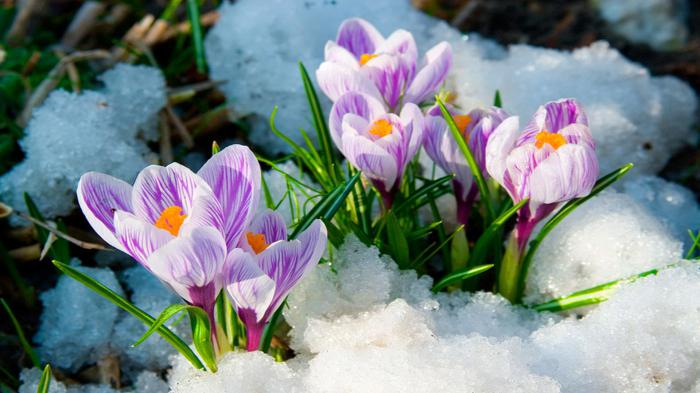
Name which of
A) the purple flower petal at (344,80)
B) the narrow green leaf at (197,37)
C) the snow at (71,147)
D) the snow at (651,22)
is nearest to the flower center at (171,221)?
the purple flower petal at (344,80)

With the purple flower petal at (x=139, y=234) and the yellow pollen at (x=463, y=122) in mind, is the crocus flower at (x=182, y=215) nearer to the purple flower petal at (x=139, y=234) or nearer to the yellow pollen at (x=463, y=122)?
the purple flower petal at (x=139, y=234)

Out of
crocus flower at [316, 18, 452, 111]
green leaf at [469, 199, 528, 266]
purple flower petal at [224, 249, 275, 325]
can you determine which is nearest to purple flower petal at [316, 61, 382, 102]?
crocus flower at [316, 18, 452, 111]

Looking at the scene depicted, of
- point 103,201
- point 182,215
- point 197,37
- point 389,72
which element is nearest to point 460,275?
point 389,72

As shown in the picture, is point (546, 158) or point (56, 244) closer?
point (546, 158)

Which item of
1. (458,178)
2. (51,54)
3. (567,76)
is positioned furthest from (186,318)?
(567,76)

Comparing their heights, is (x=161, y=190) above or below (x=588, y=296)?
above

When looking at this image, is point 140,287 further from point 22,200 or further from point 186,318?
point 22,200

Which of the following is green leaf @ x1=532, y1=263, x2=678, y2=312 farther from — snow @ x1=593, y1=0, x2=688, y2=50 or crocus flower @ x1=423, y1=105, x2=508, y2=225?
snow @ x1=593, y1=0, x2=688, y2=50

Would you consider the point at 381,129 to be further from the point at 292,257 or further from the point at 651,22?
the point at 651,22
